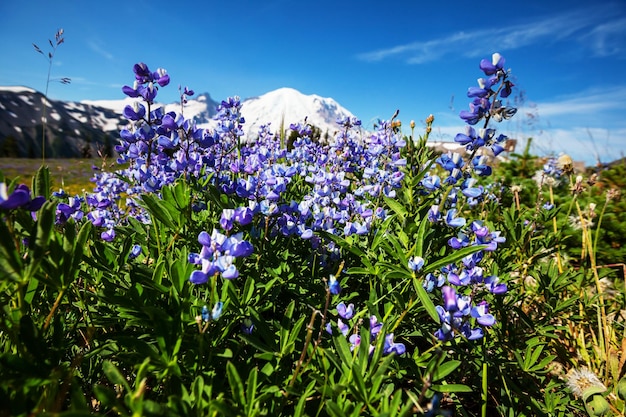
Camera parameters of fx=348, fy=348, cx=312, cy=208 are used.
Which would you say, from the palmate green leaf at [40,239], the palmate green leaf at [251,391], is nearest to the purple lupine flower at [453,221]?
the palmate green leaf at [251,391]

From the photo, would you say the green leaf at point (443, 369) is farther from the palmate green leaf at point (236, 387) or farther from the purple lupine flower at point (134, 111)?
the purple lupine flower at point (134, 111)

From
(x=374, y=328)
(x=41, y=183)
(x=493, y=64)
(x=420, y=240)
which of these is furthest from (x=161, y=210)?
(x=493, y=64)

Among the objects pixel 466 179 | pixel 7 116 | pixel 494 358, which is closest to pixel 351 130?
pixel 466 179

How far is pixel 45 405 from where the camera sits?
105 centimetres

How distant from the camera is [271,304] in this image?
1.59 meters

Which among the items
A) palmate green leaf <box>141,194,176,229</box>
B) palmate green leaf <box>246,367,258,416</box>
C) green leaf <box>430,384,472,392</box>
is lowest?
green leaf <box>430,384,472,392</box>

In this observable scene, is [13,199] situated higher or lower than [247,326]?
higher

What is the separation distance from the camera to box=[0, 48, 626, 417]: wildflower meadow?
1.10 metres

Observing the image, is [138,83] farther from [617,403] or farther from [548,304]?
[617,403]

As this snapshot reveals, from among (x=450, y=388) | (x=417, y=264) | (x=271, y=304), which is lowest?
(x=450, y=388)

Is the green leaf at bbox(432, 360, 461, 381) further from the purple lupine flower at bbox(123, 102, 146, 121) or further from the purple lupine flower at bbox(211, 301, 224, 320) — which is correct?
the purple lupine flower at bbox(123, 102, 146, 121)

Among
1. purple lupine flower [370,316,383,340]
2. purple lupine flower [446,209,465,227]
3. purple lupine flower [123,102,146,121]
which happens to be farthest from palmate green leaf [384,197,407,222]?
purple lupine flower [123,102,146,121]

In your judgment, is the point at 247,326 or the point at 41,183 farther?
the point at 247,326

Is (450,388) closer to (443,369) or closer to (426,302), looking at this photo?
(443,369)
